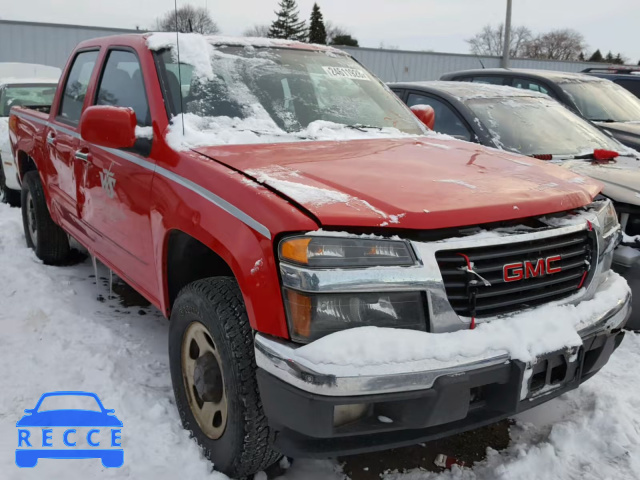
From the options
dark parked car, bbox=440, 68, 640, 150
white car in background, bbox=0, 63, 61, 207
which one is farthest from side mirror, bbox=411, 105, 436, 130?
white car in background, bbox=0, 63, 61, 207

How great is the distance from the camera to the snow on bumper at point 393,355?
173 centimetres

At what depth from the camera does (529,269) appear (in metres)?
2.07

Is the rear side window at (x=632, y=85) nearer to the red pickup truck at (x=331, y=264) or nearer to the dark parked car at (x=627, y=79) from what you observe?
the dark parked car at (x=627, y=79)

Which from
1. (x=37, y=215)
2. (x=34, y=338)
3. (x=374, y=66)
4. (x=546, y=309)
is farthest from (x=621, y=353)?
(x=374, y=66)

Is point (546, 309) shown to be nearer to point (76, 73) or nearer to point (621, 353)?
point (621, 353)

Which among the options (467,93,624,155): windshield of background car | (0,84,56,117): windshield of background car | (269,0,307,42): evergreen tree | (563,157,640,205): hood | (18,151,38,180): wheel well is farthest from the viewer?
(269,0,307,42): evergreen tree

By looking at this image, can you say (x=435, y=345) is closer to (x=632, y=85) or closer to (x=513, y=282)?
(x=513, y=282)

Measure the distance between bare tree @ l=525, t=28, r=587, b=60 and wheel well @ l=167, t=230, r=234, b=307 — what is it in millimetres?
66362

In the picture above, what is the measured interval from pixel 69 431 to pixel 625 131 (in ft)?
19.4

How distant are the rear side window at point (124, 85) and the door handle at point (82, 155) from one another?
0.33 meters

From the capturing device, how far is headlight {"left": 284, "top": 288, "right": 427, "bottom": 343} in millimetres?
1808

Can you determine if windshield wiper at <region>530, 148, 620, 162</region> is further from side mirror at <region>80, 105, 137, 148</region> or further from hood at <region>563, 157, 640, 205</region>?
side mirror at <region>80, 105, 137, 148</region>

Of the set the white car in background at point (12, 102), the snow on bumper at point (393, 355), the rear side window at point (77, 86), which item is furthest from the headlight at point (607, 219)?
the white car in background at point (12, 102)

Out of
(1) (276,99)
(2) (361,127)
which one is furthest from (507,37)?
(1) (276,99)
